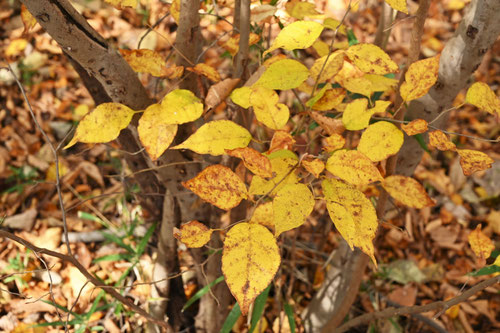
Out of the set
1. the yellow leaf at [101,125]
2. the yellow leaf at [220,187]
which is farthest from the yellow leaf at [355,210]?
the yellow leaf at [101,125]

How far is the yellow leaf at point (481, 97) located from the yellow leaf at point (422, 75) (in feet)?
0.20

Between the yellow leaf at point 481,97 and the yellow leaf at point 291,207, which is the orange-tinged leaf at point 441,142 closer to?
the yellow leaf at point 481,97

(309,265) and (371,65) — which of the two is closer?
(371,65)

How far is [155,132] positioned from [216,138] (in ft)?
0.33

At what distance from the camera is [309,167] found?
0.59 metres

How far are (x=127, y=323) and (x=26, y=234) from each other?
1.72 ft

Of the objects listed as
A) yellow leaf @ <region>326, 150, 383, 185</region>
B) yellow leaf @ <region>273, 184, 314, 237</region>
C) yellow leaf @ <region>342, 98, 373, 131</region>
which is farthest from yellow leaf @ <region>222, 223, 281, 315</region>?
yellow leaf @ <region>342, 98, 373, 131</region>

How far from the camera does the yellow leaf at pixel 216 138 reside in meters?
0.63

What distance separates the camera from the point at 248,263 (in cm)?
56

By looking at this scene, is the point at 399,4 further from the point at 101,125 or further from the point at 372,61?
the point at 101,125

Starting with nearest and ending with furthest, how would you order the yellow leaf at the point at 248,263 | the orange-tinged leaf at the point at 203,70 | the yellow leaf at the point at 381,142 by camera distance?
the yellow leaf at the point at 248,263 < the yellow leaf at the point at 381,142 < the orange-tinged leaf at the point at 203,70

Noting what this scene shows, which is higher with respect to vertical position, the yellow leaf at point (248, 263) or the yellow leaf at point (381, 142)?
the yellow leaf at point (381, 142)

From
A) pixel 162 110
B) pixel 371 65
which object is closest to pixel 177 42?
pixel 162 110

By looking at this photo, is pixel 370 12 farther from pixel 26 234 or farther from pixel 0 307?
pixel 0 307
